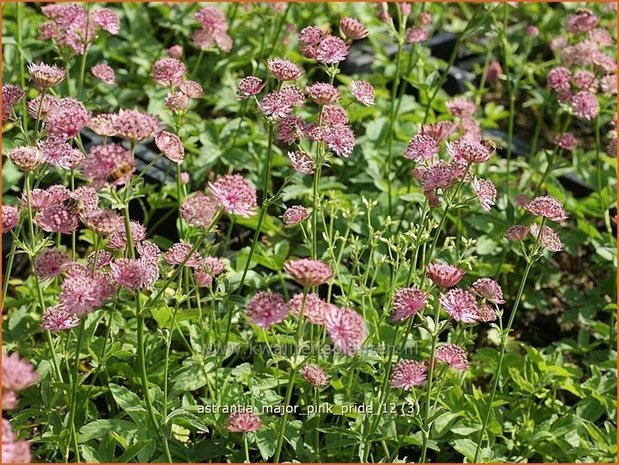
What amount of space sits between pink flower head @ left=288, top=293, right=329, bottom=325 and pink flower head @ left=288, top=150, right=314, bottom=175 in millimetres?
312

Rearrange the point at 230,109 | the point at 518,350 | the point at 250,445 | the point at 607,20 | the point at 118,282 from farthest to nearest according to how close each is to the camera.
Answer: the point at 607,20
the point at 230,109
the point at 518,350
the point at 250,445
the point at 118,282

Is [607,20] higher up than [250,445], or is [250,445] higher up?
[607,20]

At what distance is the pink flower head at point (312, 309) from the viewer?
142 cm

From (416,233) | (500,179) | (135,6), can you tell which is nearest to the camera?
(416,233)

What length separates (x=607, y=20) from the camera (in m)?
3.95

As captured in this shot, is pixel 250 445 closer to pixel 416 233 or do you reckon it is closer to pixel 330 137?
pixel 416 233

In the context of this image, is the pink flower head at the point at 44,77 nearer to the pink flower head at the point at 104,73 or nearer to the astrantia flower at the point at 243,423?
the pink flower head at the point at 104,73

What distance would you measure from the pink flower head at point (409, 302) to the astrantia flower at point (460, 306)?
0.04 metres

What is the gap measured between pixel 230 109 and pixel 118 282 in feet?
5.67

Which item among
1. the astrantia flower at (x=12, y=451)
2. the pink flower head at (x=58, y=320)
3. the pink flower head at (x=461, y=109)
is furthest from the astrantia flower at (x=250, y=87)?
the pink flower head at (x=461, y=109)

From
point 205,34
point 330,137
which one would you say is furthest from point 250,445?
point 205,34

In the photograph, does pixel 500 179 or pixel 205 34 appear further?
pixel 500 179

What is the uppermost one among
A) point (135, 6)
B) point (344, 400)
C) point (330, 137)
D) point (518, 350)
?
point (330, 137)

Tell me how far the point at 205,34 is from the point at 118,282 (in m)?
1.33
